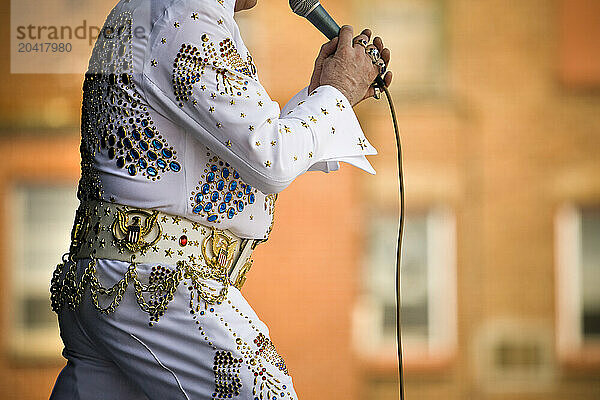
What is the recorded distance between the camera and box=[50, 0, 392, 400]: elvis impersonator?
1.12 meters

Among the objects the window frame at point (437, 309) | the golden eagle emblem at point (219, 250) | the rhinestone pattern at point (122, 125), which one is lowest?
the window frame at point (437, 309)

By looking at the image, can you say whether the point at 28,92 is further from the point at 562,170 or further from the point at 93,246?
the point at 93,246

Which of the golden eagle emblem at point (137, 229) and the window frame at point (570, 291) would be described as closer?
the golden eagle emblem at point (137, 229)

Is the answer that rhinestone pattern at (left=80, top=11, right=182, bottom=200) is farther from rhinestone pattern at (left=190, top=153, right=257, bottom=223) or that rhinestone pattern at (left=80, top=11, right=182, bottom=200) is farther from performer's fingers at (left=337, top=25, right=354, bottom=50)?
performer's fingers at (left=337, top=25, right=354, bottom=50)

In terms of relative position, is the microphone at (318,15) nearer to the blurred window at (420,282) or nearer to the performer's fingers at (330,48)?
the performer's fingers at (330,48)

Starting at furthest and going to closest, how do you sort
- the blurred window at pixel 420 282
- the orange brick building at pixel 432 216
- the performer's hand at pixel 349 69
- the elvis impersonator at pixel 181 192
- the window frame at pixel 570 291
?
1. the window frame at pixel 570 291
2. the blurred window at pixel 420 282
3. the orange brick building at pixel 432 216
4. the performer's hand at pixel 349 69
5. the elvis impersonator at pixel 181 192

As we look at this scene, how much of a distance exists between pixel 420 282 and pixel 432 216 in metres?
0.39

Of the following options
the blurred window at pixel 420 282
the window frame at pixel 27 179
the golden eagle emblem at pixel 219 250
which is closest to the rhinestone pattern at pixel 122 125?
the golden eagle emblem at pixel 219 250

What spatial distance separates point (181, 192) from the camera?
45.1 inches

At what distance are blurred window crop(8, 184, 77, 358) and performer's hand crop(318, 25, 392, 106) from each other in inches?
136

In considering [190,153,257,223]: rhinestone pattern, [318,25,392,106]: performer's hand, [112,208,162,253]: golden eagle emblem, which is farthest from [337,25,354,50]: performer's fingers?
[112,208,162,253]: golden eagle emblem

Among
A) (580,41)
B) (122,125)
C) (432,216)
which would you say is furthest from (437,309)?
(122,125)

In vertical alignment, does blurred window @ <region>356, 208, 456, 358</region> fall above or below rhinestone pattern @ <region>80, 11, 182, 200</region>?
below

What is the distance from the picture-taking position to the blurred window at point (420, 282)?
15.4ft
